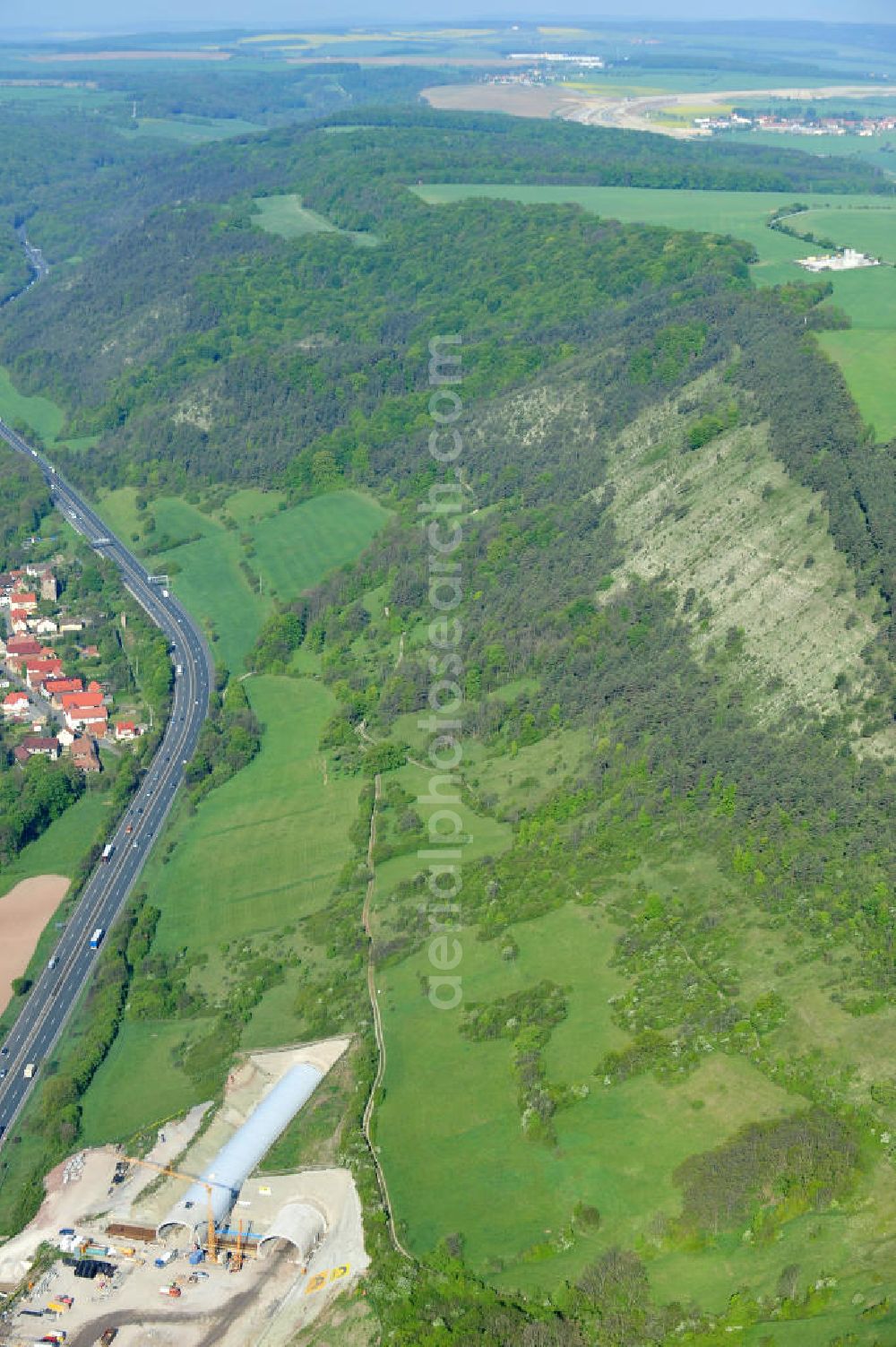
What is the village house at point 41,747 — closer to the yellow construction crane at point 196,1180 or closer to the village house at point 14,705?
the village house at point 14,705

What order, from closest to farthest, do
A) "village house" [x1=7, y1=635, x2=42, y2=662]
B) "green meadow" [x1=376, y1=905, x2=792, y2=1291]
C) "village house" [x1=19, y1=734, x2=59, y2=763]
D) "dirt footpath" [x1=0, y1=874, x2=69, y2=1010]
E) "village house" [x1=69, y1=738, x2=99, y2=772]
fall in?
"green meadow" [x1=376, y1=905, x2=792, y2=1291] → "dirt footpath" [x1=0, y1=874, x2=69, y2=1010] → "village house" [x1=69, y1=738, x2=99, y2=772] → "village house" [x1=19, y1=734, x2=59, y2=763] → "village house" [x1=7, y1=635, x2=42, y2=662]

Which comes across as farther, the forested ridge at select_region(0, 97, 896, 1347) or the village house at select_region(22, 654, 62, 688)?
the village house at select_region(22, 654, 62, 688)

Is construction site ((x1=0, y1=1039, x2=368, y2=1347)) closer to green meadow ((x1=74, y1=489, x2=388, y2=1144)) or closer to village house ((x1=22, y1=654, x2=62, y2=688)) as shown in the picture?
green meadow ((x1=74, y1=489, x2=388, y2=1144))

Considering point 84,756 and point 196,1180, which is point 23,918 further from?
point 196,1180

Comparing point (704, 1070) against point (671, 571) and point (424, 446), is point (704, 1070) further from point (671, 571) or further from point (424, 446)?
point (424, 446)

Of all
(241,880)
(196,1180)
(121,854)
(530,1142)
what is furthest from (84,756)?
(530,1142)

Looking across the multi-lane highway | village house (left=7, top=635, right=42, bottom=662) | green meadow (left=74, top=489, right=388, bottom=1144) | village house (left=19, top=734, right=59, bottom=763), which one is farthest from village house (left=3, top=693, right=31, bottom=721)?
green meadow (left=74, top=489, right=388, bottom=1144)

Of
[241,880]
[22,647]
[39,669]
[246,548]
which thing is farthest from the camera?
[246,548]
